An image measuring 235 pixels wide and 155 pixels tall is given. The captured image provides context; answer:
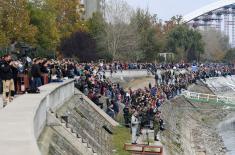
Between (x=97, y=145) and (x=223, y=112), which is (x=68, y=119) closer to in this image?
(x=97, y=145)

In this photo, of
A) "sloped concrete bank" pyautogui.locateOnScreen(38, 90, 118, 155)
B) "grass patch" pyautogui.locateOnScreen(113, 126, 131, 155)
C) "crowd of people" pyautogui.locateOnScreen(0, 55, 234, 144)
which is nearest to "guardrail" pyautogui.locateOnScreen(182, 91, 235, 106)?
"crowd of people" pyautogui.locateOnScreen(0, 55, 234, 144)

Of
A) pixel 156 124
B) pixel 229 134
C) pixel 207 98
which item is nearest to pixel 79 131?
pixel 156 124

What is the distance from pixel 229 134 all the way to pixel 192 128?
12.3 ft

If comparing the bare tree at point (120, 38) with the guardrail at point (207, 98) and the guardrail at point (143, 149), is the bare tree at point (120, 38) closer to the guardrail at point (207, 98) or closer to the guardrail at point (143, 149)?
the guardrail at point (207, 98)

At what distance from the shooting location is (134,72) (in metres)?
65.3

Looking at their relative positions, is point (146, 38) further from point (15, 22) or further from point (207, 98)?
point (15, 22)

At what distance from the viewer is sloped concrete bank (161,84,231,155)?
3500cm

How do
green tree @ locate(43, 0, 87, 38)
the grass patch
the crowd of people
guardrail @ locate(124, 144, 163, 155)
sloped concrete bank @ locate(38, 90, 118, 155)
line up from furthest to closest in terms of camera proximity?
green tree @ locate(43, 0, 87, 38)
the grass patch
guardrail @ locate(124, 144, 163, 155)
the crowd of people
sloped concrete bank @ locate(38, 90, 118, 155)

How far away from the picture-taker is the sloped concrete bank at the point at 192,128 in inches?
1378

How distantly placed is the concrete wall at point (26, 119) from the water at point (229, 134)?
18.9 meters

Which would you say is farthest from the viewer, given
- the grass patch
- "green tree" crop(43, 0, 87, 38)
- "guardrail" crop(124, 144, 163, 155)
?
"green tree" crop(43, 0, 87, 38)

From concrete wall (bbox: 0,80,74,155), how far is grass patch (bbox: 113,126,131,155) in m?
2.99

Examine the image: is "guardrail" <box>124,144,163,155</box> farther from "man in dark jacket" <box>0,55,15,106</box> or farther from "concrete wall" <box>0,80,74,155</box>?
"man in dark jacket" <box>0,55,15,106</box>

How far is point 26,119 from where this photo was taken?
48.9 ft
